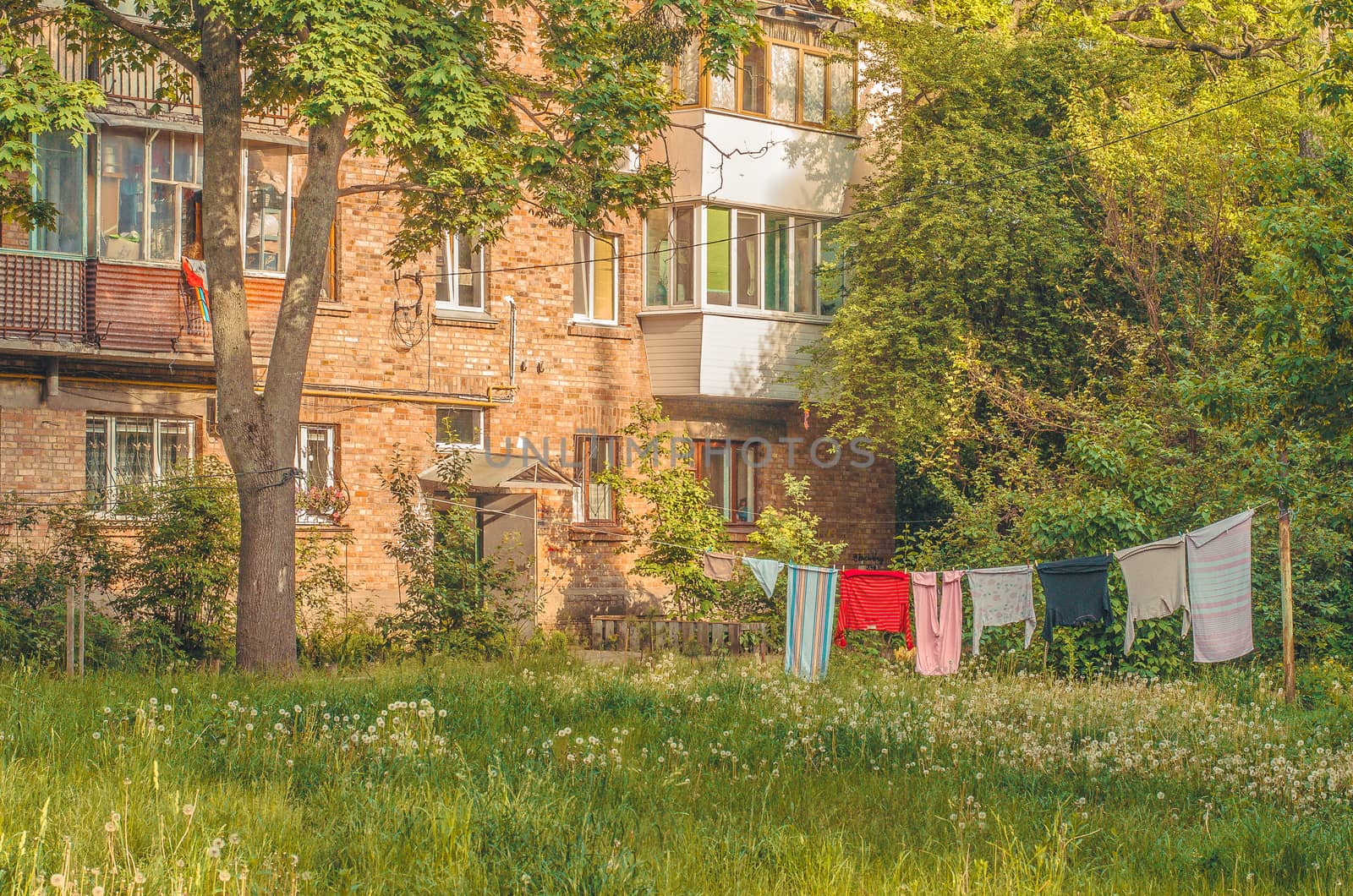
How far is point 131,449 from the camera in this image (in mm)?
19516

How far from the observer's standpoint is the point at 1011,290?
76.0 ft

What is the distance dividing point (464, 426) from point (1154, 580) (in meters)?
11.2

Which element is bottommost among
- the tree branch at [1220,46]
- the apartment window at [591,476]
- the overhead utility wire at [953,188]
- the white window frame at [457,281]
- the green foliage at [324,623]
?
the green foliage at [324,623]

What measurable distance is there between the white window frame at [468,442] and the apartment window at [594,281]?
2.48 meters

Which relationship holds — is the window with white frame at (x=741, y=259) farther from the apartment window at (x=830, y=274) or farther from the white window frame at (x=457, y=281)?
the white window frame at (x=457, y=281)

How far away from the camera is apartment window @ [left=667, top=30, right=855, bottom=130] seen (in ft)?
77.9

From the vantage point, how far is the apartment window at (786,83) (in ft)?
77.9

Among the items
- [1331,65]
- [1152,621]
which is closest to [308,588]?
[1152,621]

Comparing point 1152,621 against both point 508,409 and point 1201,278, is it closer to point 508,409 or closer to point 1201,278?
point 1201,278

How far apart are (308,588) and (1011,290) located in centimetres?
1242

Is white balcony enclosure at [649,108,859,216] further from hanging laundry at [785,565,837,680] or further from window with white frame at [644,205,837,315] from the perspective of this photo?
hanging laundry at [785,565,837,680]

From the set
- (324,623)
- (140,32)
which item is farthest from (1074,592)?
(140,32)

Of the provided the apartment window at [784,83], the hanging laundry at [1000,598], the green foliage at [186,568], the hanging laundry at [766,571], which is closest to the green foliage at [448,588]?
the green foliage at [186,568]

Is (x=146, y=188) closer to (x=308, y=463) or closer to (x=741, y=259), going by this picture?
(x=308, y=463)
